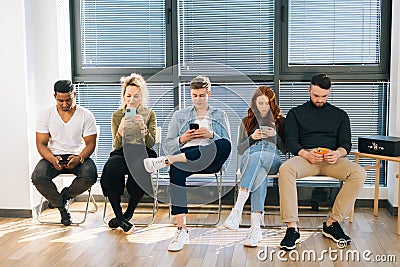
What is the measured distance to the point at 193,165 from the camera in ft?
14.1

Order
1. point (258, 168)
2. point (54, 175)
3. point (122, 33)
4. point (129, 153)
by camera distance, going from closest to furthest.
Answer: point (258, 168) < point (129, 153) < point (54, 175) < point (122, 33)

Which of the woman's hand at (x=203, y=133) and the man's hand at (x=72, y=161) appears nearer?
the woman's hand at (x=203, y=133)

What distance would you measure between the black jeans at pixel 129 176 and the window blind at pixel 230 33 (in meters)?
1.16

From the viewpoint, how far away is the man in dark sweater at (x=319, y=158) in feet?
13.6

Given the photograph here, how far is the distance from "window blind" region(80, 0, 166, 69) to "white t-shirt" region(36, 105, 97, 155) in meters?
0.81

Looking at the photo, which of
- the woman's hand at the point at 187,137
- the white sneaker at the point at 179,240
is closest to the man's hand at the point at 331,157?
the woman's hand at the point at 187,137

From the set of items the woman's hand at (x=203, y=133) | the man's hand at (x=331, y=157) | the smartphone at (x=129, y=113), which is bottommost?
the man's hand at (x=331, y=157)

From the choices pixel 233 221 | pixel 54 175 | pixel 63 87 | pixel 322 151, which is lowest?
pixel 233 221

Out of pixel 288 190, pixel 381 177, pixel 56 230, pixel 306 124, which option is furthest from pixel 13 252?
pixel 381 177

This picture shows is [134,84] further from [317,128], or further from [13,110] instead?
[317,128]

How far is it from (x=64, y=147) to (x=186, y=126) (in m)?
1.06

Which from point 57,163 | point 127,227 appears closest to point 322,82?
point 127,227

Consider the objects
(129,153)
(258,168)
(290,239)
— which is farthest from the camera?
(129,153)

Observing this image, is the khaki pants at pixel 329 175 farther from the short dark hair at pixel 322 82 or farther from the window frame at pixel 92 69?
the window frame at pixel 92 69
